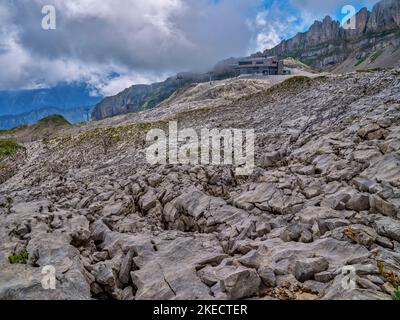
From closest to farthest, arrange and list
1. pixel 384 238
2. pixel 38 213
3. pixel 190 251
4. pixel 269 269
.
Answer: pixel 269 269, pixel 384 238, pixel 190 251, pixel 38 213

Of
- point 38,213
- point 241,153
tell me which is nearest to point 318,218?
point 241,153

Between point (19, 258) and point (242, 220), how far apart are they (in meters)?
10.6

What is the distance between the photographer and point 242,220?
16.2m

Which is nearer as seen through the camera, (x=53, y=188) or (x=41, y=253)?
(x=41, y=253)

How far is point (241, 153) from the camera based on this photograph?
81.3 ft

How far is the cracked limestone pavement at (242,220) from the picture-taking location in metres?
10.9

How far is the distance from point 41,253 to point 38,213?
5.91m

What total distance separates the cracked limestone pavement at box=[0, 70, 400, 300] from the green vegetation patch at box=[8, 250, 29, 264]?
0.70ft

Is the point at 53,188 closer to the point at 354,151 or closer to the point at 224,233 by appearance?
the point at 224,233
